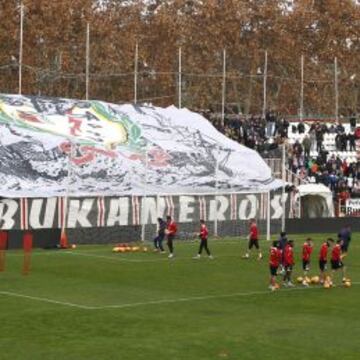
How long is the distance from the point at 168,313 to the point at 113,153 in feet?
107

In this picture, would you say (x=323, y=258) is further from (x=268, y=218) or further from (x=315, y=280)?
(x=268, y=218)

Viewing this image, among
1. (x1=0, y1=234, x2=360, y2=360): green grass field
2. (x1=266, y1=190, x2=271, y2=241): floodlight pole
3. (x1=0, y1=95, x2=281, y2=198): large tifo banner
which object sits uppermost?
(x1=0, y1=95, x2=281, y2=198): large tifo banner

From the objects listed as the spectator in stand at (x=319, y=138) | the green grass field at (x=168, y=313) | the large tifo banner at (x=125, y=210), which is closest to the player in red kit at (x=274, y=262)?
the green grass field at (x=168, y=313)

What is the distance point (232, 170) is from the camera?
6312 centimetres

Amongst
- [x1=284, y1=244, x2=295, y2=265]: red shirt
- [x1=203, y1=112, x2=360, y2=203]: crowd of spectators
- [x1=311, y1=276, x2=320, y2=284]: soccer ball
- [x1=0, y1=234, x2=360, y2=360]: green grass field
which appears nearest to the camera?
[x1=0, y1=234, x2=360, y2=360]: green grass field

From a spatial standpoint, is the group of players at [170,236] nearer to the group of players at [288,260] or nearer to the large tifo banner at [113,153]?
the group of players at [288,260]

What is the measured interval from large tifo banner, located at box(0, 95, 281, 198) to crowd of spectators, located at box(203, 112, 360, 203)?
18.7 feet

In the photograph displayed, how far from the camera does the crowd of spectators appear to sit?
7088 cm

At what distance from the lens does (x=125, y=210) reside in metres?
56.4

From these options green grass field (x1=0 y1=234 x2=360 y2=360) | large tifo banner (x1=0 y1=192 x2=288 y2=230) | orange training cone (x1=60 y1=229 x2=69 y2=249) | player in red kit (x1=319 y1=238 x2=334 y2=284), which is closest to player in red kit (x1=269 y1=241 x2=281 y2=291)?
green grass field (x1=0 y1=234 x2=360 y2=360)

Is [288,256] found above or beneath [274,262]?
above

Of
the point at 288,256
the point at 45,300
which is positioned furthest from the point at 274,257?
the point at 45,300

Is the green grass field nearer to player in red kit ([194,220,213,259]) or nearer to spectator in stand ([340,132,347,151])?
player in red kit ([194,220,213,259])

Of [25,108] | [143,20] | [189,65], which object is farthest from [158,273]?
[143,20]
